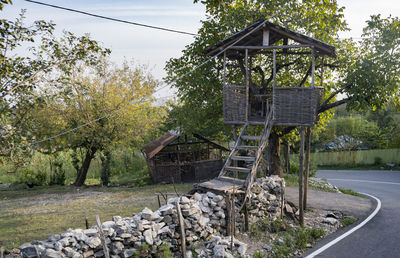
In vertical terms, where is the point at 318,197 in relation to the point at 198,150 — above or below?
below

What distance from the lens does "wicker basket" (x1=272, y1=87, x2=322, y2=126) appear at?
1161cm

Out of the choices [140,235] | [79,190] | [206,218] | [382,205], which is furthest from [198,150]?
[140,235]

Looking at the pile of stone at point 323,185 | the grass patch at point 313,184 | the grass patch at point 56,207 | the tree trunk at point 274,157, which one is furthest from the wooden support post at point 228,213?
the pile of stone at point 323,185

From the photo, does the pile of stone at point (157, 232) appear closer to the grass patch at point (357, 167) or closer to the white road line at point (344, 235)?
the white road line at point (344, 235)

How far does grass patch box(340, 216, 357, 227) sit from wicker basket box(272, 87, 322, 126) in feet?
13.0

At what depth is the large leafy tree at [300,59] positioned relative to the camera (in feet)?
47.2

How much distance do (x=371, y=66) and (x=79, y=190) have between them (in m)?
17.9

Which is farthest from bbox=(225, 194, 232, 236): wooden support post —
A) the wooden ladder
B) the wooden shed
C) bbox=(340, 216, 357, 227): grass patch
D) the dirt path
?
the wooden shed

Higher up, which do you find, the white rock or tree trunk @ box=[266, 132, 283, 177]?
tree trunk @ box=[266, 132, 283, 177]

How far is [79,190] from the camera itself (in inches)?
775

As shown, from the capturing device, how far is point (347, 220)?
11.9 metres

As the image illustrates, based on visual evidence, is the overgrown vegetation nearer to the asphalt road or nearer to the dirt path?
the asphalt road

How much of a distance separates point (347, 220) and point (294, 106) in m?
4.86

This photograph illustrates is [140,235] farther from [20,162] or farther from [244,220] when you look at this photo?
[20,162]
